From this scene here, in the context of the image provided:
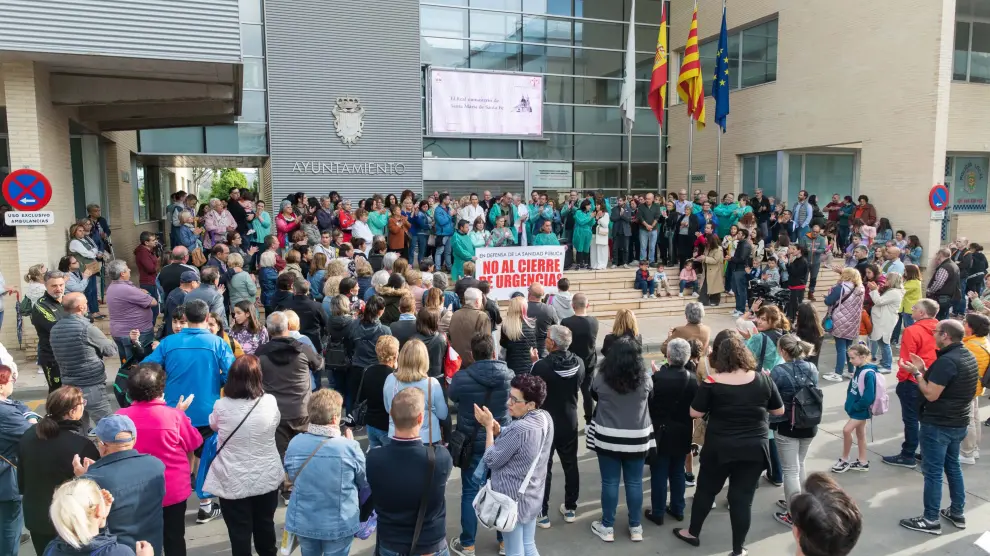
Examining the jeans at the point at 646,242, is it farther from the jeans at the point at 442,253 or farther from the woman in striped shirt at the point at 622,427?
the woman in striped shirt at the point at 622,427

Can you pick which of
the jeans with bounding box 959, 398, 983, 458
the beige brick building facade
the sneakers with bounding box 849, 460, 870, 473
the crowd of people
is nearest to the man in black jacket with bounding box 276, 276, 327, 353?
the crowd of people

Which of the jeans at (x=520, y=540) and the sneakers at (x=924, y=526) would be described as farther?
the sneakers at (x=924, y=526)

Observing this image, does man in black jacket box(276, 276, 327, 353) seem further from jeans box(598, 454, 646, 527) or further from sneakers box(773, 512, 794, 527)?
sneakers box(773, 512, 794, 527)

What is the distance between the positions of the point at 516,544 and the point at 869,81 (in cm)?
1834

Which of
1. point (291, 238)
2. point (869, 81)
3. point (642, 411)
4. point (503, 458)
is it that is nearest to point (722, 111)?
point (869, 81)

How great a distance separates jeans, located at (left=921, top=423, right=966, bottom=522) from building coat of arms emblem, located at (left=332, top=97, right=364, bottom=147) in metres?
17.0

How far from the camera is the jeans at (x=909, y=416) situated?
6793mm

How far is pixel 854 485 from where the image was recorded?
6445 mm

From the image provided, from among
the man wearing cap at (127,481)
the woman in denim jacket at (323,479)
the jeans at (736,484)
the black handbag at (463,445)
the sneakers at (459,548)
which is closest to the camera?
the man wearing cap at (127,481)

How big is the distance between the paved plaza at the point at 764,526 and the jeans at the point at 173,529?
0.83 meters

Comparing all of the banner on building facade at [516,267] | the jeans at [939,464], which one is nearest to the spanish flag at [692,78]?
the banner on building facade at [516,267]

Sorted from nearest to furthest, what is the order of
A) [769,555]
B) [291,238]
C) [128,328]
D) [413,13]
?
[769,555] → [128,328] → [291,238] → [413,13]

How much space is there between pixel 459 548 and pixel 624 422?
163 centimetres

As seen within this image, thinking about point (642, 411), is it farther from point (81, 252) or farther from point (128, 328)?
point (81, 252)
